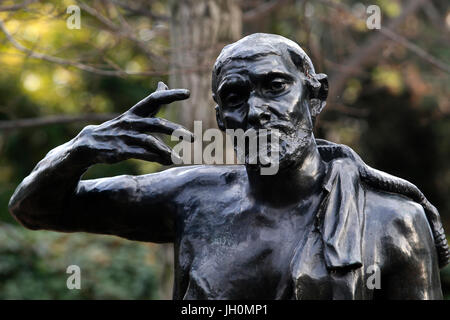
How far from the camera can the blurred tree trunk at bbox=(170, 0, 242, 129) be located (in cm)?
759

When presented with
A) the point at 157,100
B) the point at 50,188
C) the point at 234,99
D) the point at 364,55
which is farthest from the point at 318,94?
the point at 364,55

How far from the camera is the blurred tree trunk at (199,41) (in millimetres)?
7586

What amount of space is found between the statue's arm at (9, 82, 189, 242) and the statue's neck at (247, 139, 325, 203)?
1.58 ft

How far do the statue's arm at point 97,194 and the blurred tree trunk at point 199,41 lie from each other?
3724 mm

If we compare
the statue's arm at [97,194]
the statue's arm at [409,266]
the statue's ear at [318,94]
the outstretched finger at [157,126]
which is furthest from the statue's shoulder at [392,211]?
the statue's arm at [97,194]

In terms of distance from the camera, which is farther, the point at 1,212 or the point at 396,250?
the point at 1,212

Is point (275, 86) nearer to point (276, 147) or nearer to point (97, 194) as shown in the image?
point (276, 147)

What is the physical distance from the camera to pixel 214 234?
357cm

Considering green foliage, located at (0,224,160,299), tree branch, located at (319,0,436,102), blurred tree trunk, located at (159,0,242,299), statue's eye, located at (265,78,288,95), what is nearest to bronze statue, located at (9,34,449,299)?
statue's eye, located at (265,78,288,95)

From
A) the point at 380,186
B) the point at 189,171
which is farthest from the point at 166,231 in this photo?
the point at 380,186

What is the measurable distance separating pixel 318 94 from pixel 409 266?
86 cm

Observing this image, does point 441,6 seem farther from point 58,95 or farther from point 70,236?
point 70,236

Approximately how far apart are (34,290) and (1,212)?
8.53ft

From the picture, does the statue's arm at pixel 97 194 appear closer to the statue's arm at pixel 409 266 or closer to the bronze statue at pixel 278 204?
the bronze statue at pixel 278 204
